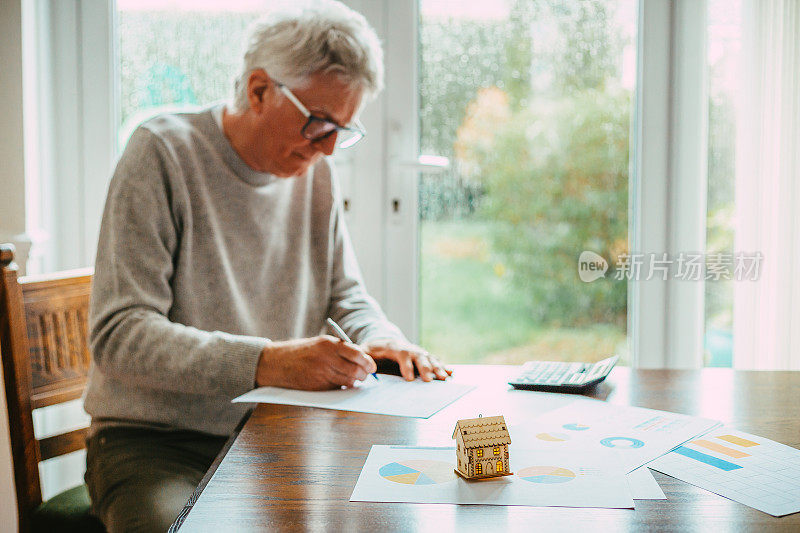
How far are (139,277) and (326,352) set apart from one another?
1.30 feet

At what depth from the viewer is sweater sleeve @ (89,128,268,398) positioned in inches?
48.3

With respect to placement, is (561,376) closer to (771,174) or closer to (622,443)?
(622,443)

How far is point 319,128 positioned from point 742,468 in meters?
1.00

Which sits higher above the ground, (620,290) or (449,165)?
(449,165)

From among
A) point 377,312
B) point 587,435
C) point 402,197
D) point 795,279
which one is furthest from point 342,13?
point 795,279

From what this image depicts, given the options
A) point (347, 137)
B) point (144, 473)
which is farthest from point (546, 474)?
point (347, 137)

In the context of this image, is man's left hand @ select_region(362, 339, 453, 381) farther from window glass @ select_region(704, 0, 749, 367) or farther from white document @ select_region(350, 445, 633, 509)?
window glass @ select_region(704, 0, 749, 367)

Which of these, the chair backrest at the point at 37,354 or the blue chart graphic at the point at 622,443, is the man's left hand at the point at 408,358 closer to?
the blue chart graphic at the point at 622,443

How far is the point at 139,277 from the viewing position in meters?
1.33

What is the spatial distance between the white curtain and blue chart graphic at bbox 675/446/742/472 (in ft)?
4.75

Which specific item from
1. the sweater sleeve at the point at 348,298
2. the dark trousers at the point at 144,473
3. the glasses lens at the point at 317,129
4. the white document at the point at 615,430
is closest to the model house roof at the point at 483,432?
the white document at the point at 615,430

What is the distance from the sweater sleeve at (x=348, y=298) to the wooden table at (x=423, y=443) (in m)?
0.34

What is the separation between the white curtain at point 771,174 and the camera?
211 centimetres

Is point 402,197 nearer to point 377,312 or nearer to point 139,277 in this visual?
point 377,312
